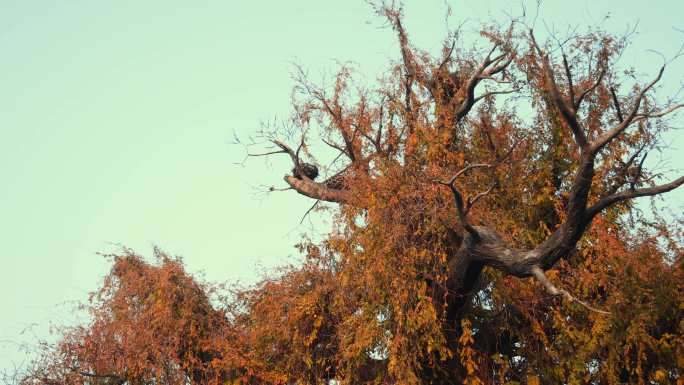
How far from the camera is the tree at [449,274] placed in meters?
11.1

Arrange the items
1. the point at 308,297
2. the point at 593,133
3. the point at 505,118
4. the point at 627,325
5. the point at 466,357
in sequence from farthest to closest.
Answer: the point at 505,118 → the point at 593,133 → the point at 308,297 → the point at 466,357 → the point at 627,325

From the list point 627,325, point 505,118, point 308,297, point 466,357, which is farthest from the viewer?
point 505,118

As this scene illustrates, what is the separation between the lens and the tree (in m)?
11.1

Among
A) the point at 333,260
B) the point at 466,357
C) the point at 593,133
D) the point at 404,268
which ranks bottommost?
the point at 466,357

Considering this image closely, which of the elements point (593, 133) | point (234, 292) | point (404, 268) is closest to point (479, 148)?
point (593, 133)

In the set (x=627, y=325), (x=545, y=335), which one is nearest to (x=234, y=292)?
(x=545, y=335)

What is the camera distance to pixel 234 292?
48.0ft

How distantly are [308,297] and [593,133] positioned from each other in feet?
18.3

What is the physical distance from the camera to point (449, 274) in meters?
11.4

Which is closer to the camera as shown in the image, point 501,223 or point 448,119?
point 501,223

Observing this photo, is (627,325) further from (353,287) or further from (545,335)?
(353,287)

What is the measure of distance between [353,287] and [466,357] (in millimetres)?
1971

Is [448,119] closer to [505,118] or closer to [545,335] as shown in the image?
[505,118]

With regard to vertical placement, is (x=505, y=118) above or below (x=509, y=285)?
above
